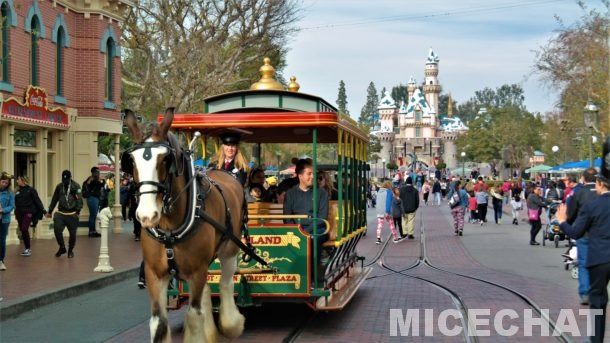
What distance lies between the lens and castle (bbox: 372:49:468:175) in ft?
541

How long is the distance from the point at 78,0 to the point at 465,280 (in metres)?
15.5

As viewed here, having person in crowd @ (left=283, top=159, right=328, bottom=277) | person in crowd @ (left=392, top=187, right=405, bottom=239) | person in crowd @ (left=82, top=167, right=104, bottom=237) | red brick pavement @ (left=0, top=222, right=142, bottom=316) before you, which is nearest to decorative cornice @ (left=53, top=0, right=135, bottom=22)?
person in crowd @ (left=82, top=167, right=104, bottom=237)

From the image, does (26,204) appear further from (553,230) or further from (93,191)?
(553,230)

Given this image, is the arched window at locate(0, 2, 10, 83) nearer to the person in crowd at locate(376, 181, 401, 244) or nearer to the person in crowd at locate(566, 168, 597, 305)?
the person in crowd at locate(376, 181, 401, 244)

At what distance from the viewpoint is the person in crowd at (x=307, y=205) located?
407 inches

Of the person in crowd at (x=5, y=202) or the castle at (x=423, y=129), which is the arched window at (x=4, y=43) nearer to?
the person in crowd at (x=5, y=202)

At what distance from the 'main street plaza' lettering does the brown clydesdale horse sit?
9.79ft

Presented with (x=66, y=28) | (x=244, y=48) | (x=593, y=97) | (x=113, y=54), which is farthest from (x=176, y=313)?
(x=593, y=97)

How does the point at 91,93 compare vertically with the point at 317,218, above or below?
above

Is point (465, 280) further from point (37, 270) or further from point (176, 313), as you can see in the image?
point (37, 270)

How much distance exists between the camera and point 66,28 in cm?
2564

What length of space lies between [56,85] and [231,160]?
15966 millimetres

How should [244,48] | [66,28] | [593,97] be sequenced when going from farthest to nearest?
1. [593,97]
2. [244,48]
3. [66,28]

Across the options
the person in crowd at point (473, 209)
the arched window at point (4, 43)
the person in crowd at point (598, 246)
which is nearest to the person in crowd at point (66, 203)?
the arched window at point (4, 43)
